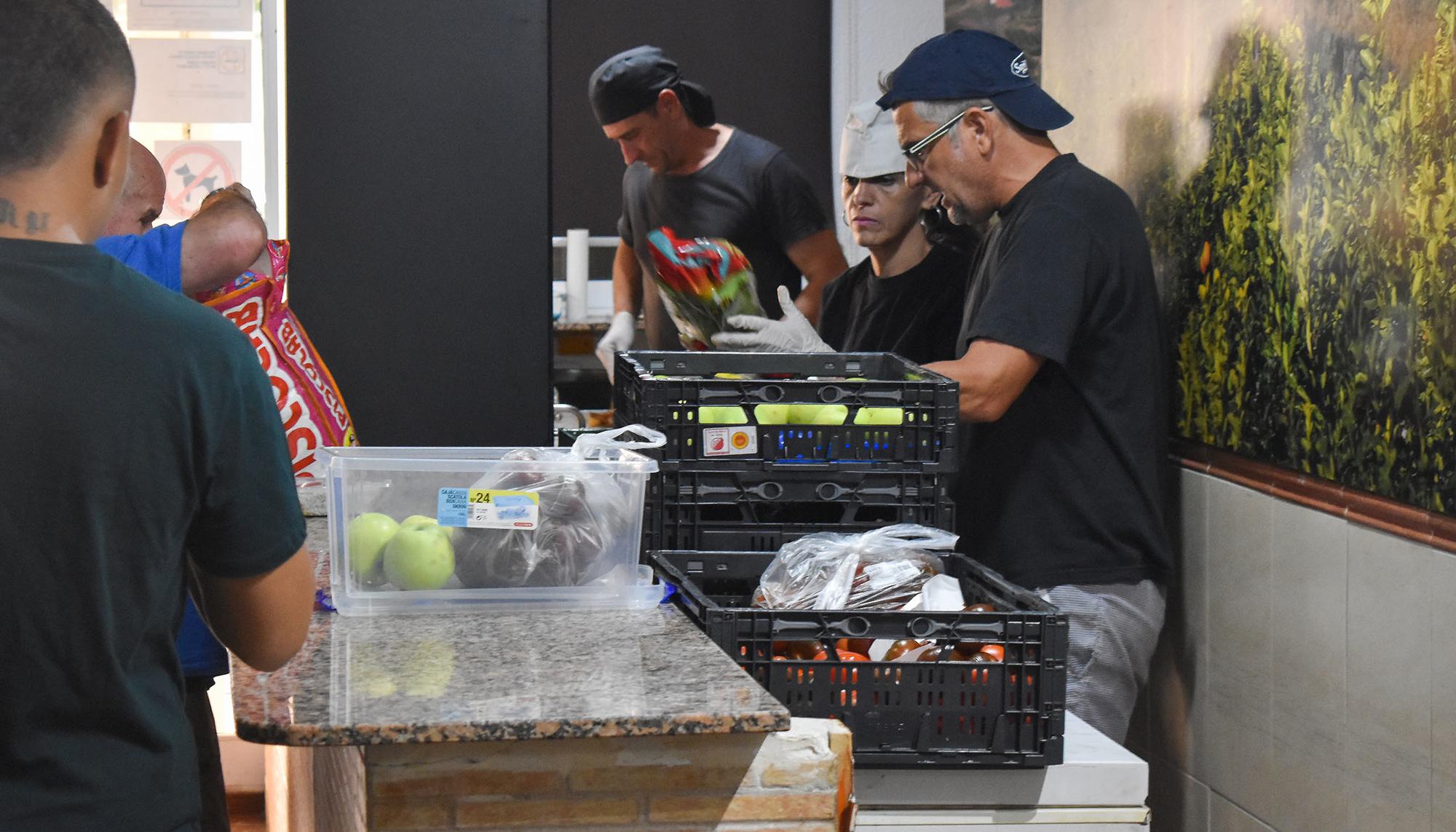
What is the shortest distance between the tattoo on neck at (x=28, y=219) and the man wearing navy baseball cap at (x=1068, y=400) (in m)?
1.62

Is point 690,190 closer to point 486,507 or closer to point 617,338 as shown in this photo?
point 617,338

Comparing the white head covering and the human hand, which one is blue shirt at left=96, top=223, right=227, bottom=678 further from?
the white head covering

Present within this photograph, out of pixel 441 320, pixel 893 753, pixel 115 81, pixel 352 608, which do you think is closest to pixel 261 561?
pixel 115 81

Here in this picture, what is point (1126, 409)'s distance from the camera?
264cm

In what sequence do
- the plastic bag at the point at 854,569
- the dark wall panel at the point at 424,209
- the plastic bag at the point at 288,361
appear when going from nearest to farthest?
the plastic bag at the point at 854,569, the plastic bag at the point at 288,361, the dark wall panel at the point at 424,209

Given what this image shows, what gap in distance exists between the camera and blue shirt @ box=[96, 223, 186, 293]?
2129 mm

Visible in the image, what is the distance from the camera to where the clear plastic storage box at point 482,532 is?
1.74m

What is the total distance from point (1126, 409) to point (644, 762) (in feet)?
4.85

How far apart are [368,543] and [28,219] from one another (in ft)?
2.25

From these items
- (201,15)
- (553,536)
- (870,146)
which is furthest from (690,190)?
(553,536)

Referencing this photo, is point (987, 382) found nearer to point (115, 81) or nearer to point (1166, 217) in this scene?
point (1166, 217)

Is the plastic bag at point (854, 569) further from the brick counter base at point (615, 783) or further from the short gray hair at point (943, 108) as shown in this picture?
the short gray hair at point (943, 108)

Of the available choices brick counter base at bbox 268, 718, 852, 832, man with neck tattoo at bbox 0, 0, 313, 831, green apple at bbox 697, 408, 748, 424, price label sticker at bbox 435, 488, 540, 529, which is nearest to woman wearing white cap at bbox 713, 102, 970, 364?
green apple at bbox 697, 408, 748, 424

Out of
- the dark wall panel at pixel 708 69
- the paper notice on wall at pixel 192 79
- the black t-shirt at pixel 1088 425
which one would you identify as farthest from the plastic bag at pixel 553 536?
the dark wall panel at pixel 708 69
